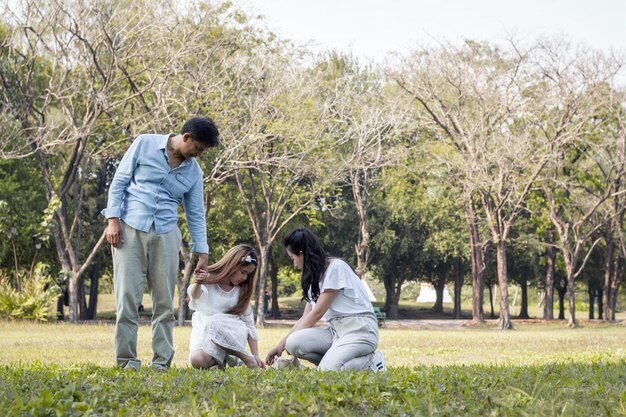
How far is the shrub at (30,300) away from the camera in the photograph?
818 inches

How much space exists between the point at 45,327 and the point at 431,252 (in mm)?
26151

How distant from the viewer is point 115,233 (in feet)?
21.7

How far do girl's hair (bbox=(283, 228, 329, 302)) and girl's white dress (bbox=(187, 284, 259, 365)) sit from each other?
757mm

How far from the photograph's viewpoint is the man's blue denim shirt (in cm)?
669

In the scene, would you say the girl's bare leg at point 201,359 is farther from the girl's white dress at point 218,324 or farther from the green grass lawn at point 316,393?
the green grass lawn at point 316,393

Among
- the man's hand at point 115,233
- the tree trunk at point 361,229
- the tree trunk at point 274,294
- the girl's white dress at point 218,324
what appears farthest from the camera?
the tree trunk at point 274,294

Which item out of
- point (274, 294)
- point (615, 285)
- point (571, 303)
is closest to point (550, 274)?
point (615, 285)

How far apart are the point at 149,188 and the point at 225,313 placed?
1391 millimetres

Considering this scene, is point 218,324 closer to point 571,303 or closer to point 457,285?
point 571,303

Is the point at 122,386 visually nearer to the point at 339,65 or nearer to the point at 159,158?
the point at 159,158

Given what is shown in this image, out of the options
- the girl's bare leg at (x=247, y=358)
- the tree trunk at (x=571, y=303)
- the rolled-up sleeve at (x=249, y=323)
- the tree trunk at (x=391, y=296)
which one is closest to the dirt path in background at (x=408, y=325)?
the tree trunk at (x=571, y=303)

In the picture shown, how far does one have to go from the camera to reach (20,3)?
2108 cm

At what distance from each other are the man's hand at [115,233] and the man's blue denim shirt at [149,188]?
52 millimetres

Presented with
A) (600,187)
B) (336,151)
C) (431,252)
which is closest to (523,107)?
(336,151)
